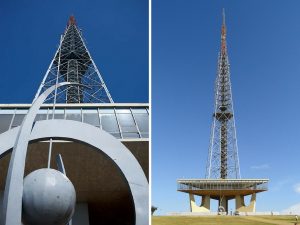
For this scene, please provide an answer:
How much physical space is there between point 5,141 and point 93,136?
251cm

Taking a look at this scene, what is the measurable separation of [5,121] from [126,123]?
20.5ft

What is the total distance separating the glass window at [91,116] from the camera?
21345 millimetres

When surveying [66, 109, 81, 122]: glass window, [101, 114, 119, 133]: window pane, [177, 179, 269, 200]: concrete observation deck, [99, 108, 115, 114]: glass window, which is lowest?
[177, 179, 269, 200]: concrete observation deck

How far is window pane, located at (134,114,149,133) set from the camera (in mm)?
21212

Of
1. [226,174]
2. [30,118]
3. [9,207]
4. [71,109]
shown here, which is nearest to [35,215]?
[9,207]

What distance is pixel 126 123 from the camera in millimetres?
21438

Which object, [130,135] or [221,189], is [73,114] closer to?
[130,135]

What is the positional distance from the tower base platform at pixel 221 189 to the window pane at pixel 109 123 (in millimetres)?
44179

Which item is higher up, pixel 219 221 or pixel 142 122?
pixel 142 122

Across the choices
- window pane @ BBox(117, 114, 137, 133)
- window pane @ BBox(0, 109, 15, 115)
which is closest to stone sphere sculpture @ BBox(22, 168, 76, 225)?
window pane @ BBox(117, 114, 137, 133)

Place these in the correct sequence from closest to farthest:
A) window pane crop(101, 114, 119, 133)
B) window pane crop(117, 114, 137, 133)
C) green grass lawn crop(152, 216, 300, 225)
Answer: window pane crop(101, 114, 119, 133) → window pane crop(117, 114, 137, 133) → green grass lawn crop(152, 216, 300, 225)

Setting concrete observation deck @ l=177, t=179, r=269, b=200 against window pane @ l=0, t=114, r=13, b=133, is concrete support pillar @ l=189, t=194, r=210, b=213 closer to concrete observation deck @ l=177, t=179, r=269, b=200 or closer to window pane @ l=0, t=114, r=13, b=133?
concrete observation deck @ l=177, t=179, r=269, b=200

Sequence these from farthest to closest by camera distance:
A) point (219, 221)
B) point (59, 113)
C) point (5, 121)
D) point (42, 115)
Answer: point (219, 221), point (59, 113), point (5, 121), point (42, 115)

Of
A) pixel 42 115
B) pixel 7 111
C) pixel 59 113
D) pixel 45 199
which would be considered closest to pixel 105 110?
pixel 59 113
